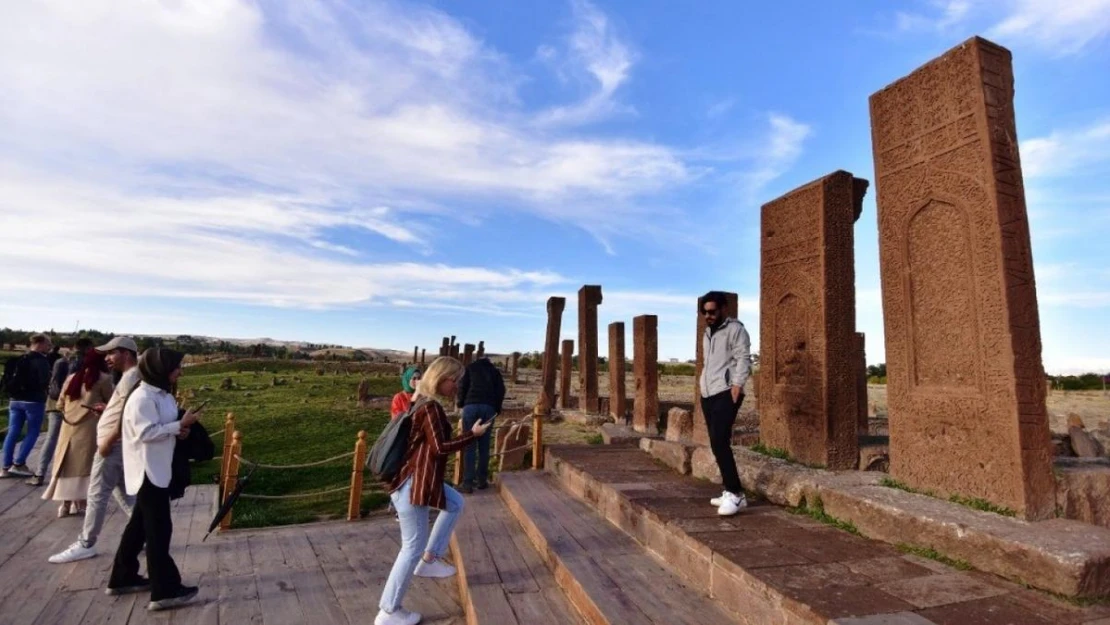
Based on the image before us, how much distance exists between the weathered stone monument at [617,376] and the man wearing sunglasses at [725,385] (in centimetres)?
1023

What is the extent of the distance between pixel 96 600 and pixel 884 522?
5587mm

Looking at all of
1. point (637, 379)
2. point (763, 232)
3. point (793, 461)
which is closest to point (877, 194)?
point (763, 232)

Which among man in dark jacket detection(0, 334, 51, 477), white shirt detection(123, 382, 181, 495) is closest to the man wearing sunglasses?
white shirt detection(123, 382, 181, 495)

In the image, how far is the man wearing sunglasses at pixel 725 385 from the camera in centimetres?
454

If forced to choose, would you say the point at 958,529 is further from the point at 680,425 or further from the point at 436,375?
the point at 680,425

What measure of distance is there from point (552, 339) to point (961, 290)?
45.0 feet

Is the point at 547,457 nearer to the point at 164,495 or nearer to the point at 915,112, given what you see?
the point at 164,495

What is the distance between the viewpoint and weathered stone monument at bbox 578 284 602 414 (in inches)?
645

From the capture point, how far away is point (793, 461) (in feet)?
18.5

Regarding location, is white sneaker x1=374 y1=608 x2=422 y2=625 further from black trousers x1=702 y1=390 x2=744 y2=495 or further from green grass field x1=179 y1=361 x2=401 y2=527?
green grass field x1=179 y1=361 x2=401 y2=527

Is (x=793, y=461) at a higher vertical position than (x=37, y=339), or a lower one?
lower

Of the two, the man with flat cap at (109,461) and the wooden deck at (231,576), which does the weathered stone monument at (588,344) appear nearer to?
the wooden deck at (231,576)

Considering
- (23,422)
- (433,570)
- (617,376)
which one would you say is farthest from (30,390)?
(617,376)

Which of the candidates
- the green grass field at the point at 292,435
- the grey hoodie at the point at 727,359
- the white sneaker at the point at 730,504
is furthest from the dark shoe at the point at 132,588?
the grey hoodie at the point at 727,359
